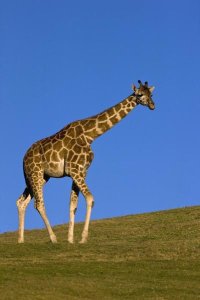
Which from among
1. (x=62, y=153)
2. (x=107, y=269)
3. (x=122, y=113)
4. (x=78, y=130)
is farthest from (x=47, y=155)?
(x=107, y=269)

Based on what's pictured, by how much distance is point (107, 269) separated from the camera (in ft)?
70.6

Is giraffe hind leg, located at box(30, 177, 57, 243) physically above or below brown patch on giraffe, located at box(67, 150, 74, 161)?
below

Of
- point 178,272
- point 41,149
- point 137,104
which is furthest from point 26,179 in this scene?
point 178,272

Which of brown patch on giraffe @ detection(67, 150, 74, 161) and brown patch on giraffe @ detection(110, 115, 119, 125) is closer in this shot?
brown patch on giraffe @ detection(67, 150, 74, 161)

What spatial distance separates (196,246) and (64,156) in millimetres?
6687

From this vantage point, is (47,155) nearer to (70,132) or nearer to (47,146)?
(47,146)

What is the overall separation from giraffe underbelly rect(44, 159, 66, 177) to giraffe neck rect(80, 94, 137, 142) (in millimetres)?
1856

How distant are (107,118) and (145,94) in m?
2.01

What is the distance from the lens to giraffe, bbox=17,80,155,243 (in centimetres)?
2827

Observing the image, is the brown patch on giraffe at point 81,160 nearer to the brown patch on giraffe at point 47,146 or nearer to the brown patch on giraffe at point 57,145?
the brown patch on giraffe at point 57,145

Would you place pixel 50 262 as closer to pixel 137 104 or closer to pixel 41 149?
pixel 41 149

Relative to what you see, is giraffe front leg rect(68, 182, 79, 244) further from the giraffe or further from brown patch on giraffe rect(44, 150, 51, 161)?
brown patch on giraffe rect(44, 150, 51, 161)

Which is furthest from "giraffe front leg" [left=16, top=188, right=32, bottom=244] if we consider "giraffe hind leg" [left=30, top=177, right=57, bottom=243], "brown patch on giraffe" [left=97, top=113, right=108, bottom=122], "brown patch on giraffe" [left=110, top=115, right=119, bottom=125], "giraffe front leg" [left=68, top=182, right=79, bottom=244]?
"brown patch on giraffe" [left=110, top=115, right=119, bottom=125]

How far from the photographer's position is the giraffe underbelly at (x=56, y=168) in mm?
28619
